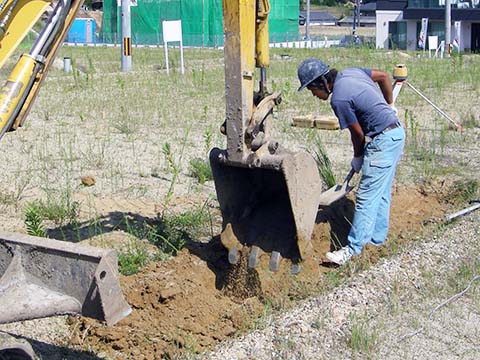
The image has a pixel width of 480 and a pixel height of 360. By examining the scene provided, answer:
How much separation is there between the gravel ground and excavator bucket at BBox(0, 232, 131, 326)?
3.58ft

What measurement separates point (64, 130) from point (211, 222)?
225 inches

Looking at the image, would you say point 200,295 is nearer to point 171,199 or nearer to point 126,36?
point 171,199

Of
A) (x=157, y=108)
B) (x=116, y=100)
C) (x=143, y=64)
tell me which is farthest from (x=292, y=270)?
(x=143, y=64)

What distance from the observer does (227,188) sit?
642 cm

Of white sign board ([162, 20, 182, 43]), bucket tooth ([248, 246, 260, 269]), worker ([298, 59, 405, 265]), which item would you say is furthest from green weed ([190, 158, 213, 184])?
white sign board ([162, 20, 182, 43])

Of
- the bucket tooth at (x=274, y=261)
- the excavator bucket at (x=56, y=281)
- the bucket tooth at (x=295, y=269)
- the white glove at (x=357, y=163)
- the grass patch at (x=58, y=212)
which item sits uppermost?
the white glove at (x=357, y=163)

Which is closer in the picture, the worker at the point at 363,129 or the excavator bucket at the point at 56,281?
the excavator bucket at the point at 56,281

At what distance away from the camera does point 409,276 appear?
20.2 feet

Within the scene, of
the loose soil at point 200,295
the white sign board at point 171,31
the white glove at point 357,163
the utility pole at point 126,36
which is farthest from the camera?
the utility pole at point 126,36

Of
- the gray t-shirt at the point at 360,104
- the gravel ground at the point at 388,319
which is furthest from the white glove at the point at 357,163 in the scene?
the gravel ground at the point at 388,319

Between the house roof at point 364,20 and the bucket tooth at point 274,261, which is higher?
the house roof at point 364,20

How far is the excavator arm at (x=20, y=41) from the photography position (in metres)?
4.67

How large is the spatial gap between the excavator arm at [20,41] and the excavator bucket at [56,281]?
704mm

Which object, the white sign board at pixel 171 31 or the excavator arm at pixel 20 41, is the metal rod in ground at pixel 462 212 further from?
the white sign board at pixel 171 31
